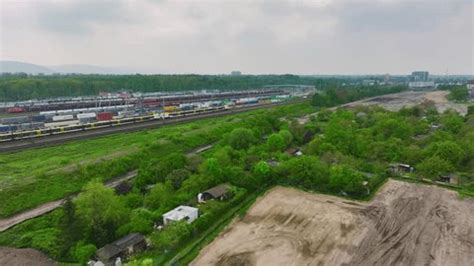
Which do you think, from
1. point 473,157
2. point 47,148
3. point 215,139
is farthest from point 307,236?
point 47,148

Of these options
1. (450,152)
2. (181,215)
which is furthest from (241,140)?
(450,152)

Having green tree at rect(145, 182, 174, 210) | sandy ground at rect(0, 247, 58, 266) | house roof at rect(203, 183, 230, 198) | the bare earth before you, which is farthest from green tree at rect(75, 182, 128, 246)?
house roof at rect(203, 183, 230, 198)

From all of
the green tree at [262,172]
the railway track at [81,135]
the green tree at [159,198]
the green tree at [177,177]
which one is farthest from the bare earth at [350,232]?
the railway track at [81,135]

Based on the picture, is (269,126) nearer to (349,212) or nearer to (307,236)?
(349,212)

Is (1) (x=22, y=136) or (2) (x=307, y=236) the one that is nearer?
(2) (x=307, y=236)

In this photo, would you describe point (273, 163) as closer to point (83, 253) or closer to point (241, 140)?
point (241, 140)

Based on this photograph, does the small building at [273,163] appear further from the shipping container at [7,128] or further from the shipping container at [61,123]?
the shipping container at [7,128]

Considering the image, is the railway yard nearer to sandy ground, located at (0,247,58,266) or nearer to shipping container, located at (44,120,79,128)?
shipping container, located at (44,120,79,128)
